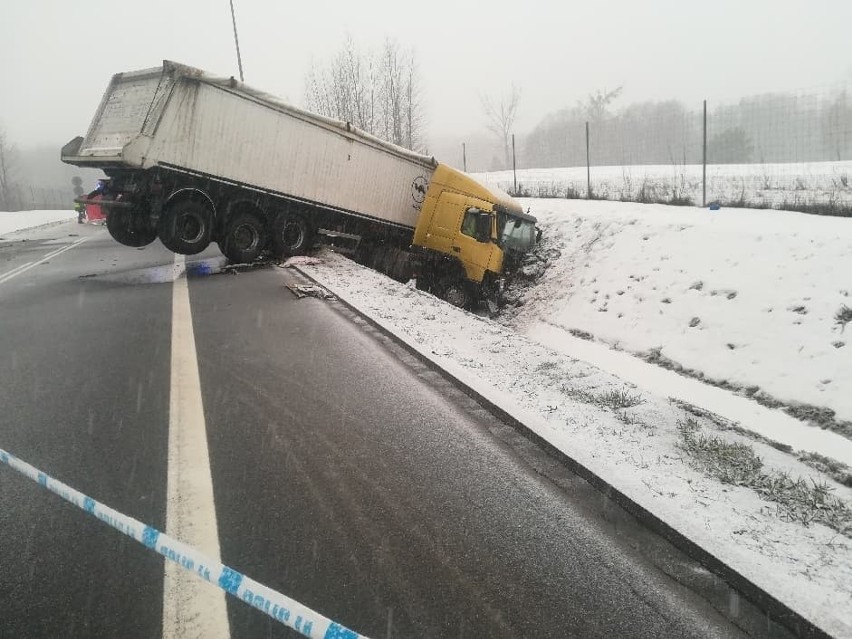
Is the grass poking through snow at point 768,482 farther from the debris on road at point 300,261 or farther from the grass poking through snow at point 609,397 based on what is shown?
the debris on road at point 300,261

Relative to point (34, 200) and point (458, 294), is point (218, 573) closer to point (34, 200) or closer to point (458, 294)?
point (458, 294)

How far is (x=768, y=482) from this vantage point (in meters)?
3.46

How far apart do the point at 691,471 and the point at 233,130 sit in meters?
11.1

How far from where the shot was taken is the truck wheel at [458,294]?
13.0 meters

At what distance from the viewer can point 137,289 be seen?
10219 mm

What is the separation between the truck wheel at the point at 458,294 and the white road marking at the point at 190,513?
8.12 metres

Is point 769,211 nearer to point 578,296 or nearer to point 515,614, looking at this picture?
point 578,296

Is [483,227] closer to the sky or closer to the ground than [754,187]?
closer to the ground

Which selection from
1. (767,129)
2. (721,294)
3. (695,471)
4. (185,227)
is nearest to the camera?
(695,471)

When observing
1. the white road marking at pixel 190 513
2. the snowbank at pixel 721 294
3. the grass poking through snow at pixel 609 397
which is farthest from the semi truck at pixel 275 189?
the grass poking through snow at pixel 609 397

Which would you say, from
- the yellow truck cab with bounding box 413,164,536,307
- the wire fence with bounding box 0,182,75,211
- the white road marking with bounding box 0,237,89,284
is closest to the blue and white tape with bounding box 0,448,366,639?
the yellow truck cab with bounding box 413,164,536,307

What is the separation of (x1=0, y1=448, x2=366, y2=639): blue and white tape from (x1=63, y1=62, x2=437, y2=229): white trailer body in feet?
30.0

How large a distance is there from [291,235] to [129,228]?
3683 mm

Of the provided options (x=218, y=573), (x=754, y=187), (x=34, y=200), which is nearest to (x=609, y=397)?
(x=218, y=573)
